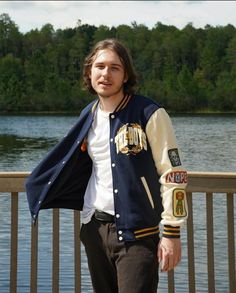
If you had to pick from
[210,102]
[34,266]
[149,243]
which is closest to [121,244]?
[149,243]

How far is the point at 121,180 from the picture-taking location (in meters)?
2.64

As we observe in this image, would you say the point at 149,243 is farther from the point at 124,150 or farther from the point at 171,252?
the point at 124,150

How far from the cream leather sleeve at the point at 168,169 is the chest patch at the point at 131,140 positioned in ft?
0.09

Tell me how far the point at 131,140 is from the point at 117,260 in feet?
1.40

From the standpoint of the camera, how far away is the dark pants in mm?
2590

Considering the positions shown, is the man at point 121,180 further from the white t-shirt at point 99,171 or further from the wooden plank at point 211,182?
the wooden plank at point 211,182

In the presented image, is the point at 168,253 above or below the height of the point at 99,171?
below

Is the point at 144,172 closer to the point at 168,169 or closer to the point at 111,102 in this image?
the point at 168,169

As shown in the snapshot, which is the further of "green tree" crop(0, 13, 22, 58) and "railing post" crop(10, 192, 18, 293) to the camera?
"green tree" crop(0, 13, 22, 58)

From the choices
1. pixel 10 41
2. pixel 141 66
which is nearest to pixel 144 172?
pixel 141 66

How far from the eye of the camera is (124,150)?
8.74 feet

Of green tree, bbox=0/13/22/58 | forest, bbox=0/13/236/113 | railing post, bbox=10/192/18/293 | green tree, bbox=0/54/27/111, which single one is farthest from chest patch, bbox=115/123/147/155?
green tree, bbox=0/13/22/58

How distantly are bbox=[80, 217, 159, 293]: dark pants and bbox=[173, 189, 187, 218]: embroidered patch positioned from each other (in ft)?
0.48

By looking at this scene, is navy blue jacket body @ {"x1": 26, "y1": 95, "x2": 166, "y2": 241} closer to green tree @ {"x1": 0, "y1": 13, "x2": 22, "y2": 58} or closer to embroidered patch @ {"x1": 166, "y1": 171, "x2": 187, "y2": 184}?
embroidered patch @ {"x1": 166, "y1": 171, "x2": 187, "y2": 184}
